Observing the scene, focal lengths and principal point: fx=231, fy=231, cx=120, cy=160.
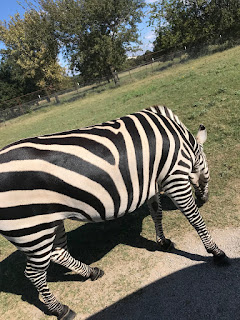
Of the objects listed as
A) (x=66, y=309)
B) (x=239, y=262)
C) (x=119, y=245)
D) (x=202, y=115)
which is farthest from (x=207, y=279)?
(x=202, y=115)

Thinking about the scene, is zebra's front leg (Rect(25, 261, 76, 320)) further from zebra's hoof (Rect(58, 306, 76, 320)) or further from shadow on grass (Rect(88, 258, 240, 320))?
shadow on grass (Rect(88, 258, 240, 320))

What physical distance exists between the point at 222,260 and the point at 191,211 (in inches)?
29.2

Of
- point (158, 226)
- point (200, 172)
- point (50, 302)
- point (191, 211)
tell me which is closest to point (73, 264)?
point (50, 302)

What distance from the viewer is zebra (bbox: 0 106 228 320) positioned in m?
2.21

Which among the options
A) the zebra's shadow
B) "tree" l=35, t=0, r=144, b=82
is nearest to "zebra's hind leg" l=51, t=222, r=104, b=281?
the zebra's shadow

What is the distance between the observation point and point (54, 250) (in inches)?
121

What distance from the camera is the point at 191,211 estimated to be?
281 centimetres

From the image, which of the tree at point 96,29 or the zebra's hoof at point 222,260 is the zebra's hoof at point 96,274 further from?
the tree at point 96,29

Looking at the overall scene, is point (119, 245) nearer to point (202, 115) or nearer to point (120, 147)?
point (120, 147)

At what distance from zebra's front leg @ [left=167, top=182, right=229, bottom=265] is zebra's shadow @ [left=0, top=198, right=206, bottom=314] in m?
0.25

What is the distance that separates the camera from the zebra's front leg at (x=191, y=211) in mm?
2719

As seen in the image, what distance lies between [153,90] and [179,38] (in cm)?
2142

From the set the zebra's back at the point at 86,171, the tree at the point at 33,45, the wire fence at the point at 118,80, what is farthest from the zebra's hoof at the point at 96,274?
the tree at the point at 33,45

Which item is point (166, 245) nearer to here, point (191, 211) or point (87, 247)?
point (191, 211)
